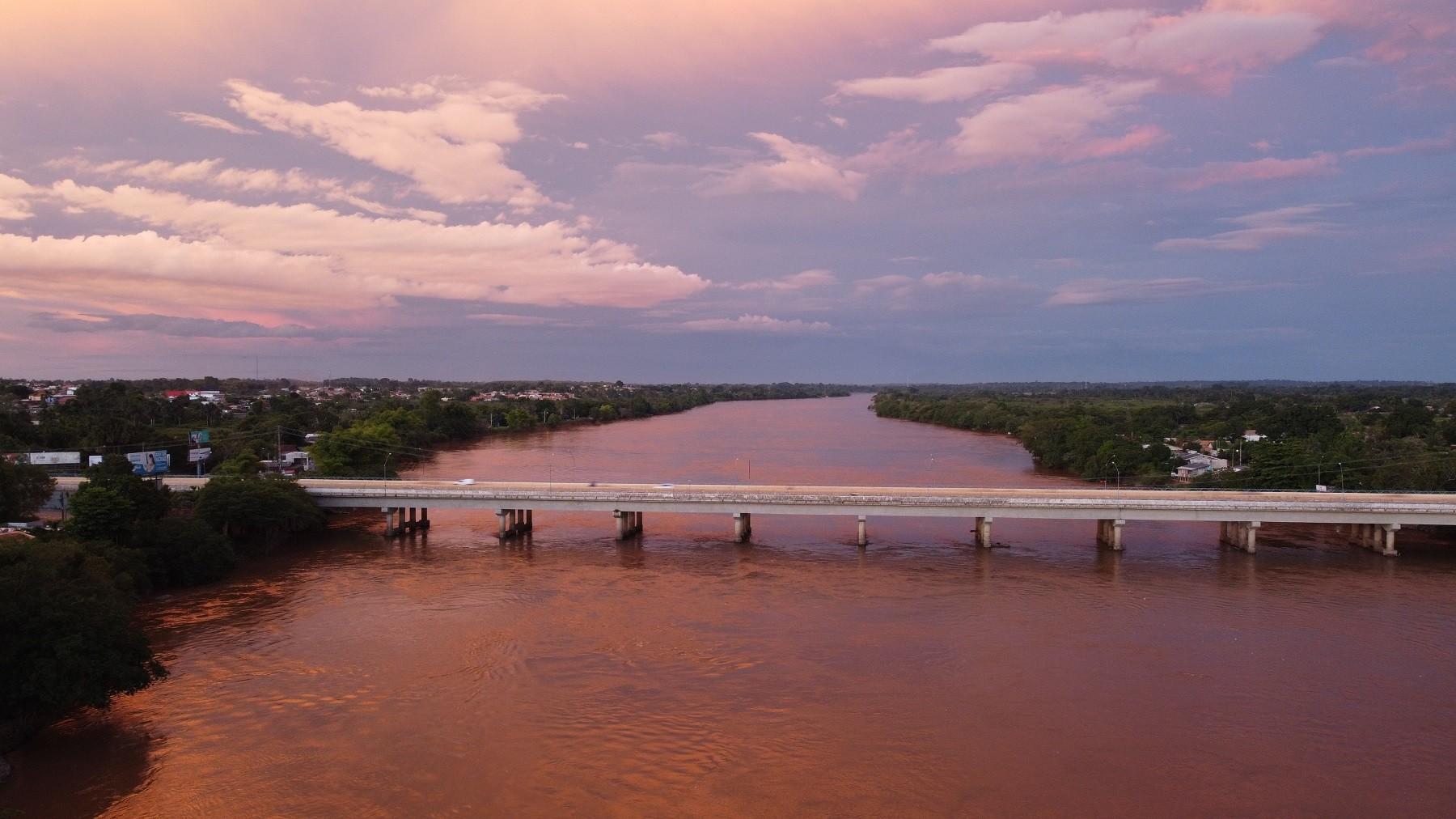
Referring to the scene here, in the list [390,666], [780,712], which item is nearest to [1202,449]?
[780,712]

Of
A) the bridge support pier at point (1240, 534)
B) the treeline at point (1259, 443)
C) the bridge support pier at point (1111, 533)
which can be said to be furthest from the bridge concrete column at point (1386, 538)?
the bridge support pier at point (1111, 533)

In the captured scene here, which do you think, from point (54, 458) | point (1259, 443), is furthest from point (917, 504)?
point (54, 458)

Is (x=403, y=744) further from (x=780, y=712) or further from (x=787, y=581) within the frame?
(x=787, y=581)

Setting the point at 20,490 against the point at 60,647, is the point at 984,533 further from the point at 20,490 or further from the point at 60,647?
the point at 20,490

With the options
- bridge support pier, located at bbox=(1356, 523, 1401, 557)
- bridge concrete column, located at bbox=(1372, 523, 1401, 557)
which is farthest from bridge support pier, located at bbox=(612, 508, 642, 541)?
bridge concrete column, located at bbox=(1372, 523, 1401, 557)

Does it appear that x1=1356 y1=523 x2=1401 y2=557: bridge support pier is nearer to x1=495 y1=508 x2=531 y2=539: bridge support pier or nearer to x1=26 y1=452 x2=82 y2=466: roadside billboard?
x1=495 y1=508 x2=531 y2=539: bridge support pier
